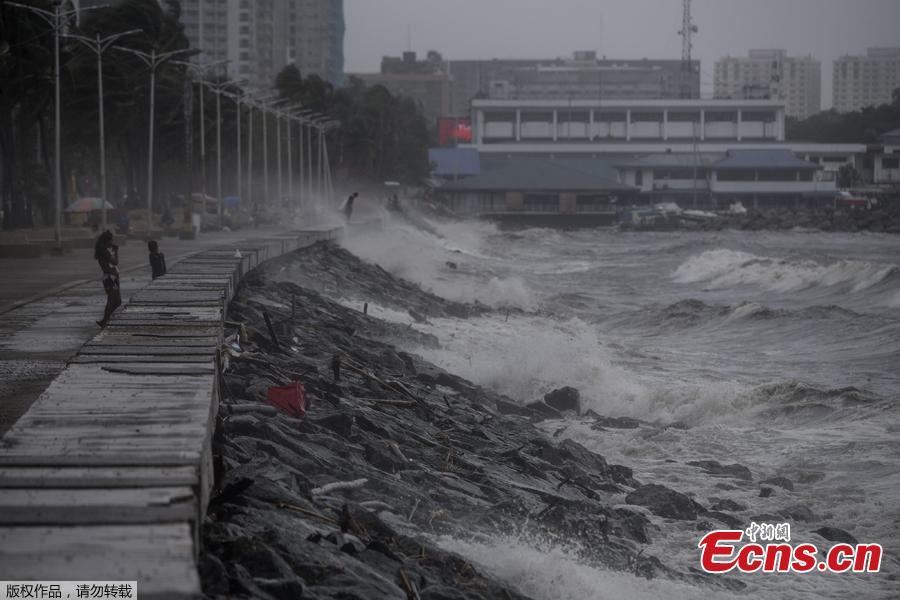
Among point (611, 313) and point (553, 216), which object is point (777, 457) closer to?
point (611, 313)

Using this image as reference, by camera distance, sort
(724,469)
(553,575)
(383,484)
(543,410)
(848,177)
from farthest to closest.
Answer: (848,177), (543,410), (724,469), (383,484), (553,575)

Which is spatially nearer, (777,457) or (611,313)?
(777,457)

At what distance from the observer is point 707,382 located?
81.8 ft

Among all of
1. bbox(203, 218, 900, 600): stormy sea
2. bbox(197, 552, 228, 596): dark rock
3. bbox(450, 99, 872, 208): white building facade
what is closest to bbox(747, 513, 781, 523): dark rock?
bbox(203, 218, 900, 600): stormy sea

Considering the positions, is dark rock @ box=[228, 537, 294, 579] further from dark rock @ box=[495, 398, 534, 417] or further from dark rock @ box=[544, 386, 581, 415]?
dark rock @ box=[544, 386, 581, 415]

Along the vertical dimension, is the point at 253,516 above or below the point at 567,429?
above

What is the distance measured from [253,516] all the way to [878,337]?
2590 centimetres

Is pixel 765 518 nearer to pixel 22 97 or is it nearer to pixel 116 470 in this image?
pixel 116 470

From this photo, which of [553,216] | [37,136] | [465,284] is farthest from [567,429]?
[553,216]

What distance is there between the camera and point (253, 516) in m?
8.95

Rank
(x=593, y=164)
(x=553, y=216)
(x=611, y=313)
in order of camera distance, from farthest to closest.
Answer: (x=593, y=164) < (x=553, y=216) < (x=611, y=313)

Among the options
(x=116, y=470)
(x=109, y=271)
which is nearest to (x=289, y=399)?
(x=116, y=470)

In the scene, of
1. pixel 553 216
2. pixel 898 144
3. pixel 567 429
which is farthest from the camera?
pixel 898 144

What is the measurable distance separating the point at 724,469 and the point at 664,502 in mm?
2672
